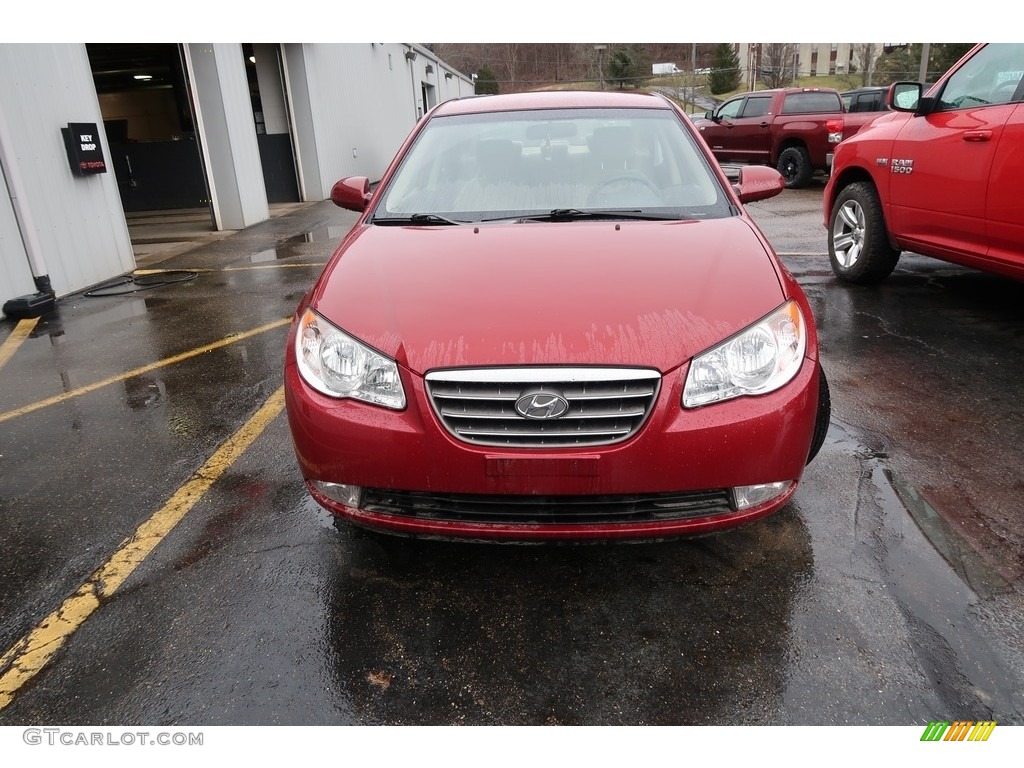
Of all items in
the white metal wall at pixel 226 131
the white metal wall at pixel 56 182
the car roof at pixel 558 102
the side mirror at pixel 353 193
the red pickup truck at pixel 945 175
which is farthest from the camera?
the white metal wall at pixel 226 131

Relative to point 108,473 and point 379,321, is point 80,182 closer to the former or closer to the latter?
point 108,473

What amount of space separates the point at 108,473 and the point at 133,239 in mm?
9285

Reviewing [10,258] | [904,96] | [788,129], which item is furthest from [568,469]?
[788,129]

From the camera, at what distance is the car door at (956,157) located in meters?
4.22

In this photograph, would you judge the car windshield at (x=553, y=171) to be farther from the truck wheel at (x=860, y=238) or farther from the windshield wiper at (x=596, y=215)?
the truck wheel at (x=860, y=238)

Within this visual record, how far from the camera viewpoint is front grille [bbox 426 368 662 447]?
6.41 feet

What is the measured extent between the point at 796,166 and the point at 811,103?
1.13m

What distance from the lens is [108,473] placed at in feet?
10.6

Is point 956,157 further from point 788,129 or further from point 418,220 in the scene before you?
point 788,129

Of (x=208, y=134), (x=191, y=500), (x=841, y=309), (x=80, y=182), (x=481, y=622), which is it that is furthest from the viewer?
(x=208, y=134)

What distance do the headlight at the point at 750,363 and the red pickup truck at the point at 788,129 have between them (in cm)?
1093

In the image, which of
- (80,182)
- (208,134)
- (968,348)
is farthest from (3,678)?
(208,134)

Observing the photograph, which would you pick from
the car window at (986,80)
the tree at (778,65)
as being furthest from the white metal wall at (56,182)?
the tree at (778,65)

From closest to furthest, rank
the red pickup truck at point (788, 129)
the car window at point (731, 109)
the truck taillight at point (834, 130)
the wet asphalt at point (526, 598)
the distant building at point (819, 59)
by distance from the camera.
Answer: the wet asphalt at point (526, 598) < the truck taillight at point (834, 130) < the red pickup truck at point (788, 129) < the car window at point (731, 109) < the distant building at point (819, 59)
